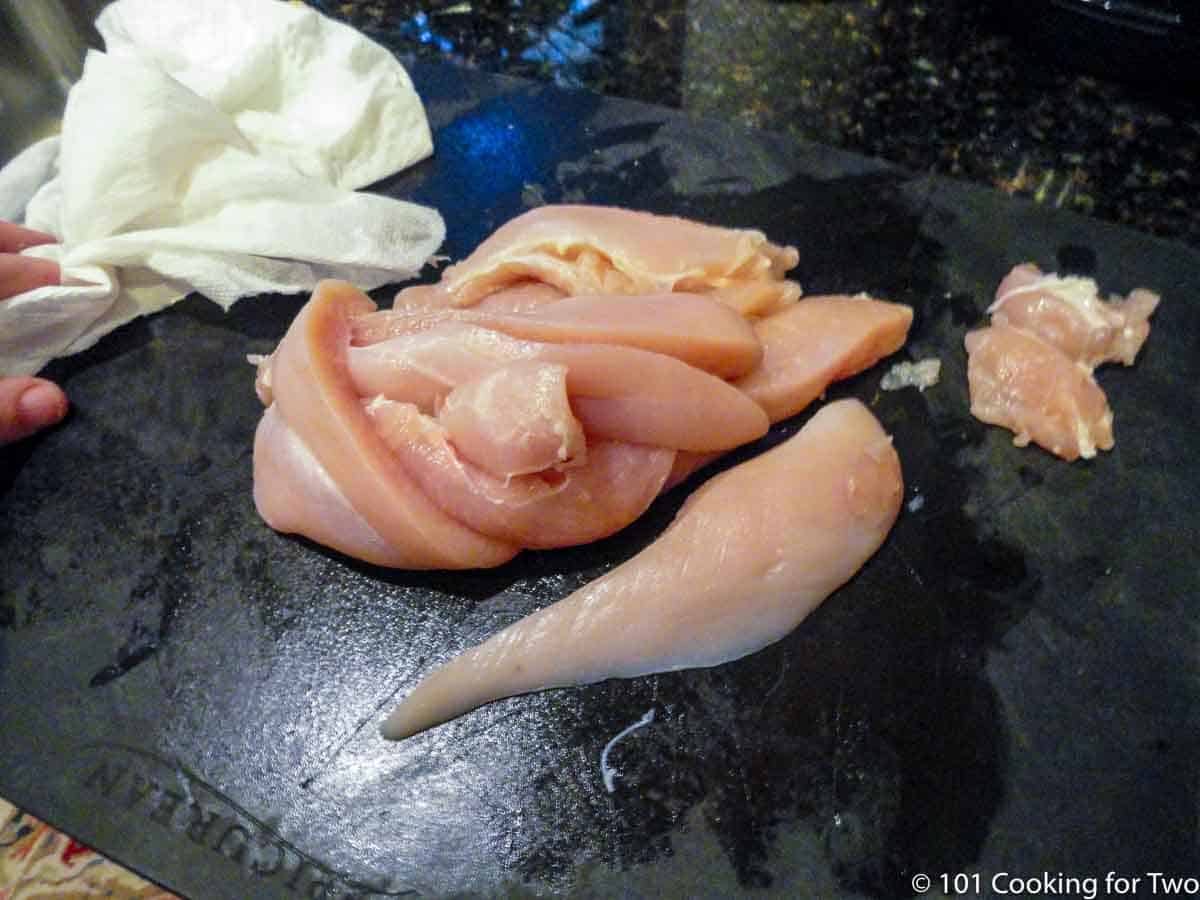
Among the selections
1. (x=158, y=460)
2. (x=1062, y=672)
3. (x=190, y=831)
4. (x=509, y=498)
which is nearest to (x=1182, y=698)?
(x=1062, y=672)

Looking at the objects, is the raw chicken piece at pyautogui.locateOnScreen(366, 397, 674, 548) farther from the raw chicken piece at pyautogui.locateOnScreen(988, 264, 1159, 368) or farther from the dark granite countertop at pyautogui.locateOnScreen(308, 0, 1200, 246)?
the dark granite countertop at pyautogui.locateOnScreen(308, 0, 1200, 246)

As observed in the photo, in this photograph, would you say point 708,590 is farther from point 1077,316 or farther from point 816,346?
point 1077,316

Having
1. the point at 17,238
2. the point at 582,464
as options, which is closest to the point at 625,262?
the point at 582,464

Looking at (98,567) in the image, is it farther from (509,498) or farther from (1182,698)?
(1182,698)

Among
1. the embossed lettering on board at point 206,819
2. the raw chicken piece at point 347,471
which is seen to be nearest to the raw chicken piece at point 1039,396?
the raw chicken piece at point 347,471

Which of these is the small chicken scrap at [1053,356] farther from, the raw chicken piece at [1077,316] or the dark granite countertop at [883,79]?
the dark granite countertop at [883,79]

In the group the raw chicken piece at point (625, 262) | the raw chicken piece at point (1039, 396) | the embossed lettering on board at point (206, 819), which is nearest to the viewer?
the embossed lettering on board at point (206, 819)

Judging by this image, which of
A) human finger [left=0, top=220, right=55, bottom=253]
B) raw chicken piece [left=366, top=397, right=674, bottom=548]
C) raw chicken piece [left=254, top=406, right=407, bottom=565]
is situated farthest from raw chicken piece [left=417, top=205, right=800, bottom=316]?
human finger [left=0, top=220, right=55, bottom=253]
